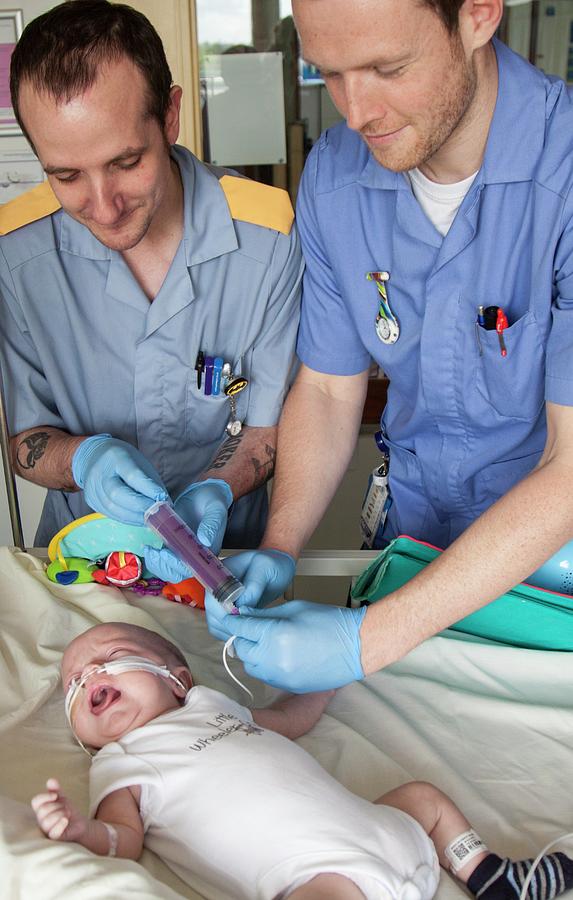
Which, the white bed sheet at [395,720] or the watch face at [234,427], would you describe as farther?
the watch face at [234,427]

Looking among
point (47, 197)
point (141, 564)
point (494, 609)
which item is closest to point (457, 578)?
point (494, 609)

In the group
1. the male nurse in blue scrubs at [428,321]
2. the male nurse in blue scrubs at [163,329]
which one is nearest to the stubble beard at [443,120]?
the male nurse in blue scrubs at [428,321]

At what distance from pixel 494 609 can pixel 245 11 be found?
298 cm

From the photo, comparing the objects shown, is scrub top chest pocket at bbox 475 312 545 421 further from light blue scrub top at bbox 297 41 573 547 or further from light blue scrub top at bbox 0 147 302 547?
light blue scrub top at bbox 0 147 302 547

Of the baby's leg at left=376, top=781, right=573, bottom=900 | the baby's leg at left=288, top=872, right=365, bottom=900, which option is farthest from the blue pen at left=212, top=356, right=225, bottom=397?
the baby's leg at left=288, top=872, right=365, bottom=900

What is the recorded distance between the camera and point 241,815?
1.25m

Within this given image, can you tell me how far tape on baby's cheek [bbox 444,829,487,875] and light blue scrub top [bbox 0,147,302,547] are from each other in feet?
3.22

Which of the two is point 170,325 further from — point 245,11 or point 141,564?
point 245,11

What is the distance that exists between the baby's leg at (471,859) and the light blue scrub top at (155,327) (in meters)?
0.91

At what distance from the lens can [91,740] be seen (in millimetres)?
1470

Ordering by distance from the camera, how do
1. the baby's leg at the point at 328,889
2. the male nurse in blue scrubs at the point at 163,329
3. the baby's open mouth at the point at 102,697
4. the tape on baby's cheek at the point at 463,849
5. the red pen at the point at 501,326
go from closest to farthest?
the baby's leg at the point at 328,889 < the tape on baby's cheek at the point at 463,849 < the baby's open mouth at the point at 102,697 < the red pen at the point at 501,326 < the male nurse in blue scrubs at the point at 163,329

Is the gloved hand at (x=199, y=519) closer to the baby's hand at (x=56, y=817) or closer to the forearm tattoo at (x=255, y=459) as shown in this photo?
the forearm tattoo at (x=255, y=459)

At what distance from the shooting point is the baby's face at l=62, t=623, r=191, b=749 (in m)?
1.47

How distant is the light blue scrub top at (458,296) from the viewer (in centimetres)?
156
